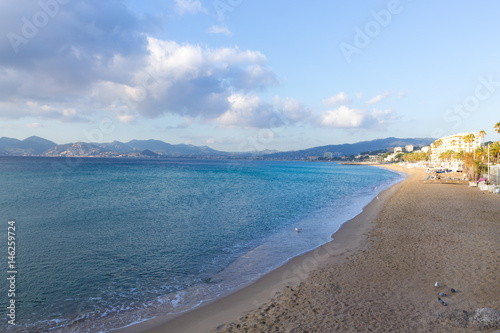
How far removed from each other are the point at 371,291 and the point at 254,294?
3.33m

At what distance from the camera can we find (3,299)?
8438 millimetres

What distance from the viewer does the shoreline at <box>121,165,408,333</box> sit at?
22.5ft

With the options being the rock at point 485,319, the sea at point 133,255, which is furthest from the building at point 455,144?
the rock at point 485,319

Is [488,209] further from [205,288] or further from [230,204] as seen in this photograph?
[205,288]

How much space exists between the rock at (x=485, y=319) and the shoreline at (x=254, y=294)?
4.45 m

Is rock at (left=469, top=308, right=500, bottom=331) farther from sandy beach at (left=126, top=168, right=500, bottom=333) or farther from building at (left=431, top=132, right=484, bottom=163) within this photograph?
building at (left=431, top=132, right=484, bottom=163)

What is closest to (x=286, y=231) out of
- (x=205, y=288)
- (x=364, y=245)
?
(x=364, y=245)

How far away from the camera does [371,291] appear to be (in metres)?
8.07

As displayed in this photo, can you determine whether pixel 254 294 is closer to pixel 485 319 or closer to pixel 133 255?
pixel 485 319

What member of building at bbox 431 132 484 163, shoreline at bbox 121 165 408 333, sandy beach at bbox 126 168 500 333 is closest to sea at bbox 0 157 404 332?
shoreline at bbox 121 165 408 333

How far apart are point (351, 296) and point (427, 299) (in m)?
1.88

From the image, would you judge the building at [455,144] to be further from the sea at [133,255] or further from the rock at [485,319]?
the rock at [485,319]

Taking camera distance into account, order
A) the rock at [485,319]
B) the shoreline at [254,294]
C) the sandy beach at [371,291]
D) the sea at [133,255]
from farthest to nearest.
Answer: the sea at [133,255] → the shoreline at [254,294] → the sandy beach at [371,291] → the rock at [485,319]

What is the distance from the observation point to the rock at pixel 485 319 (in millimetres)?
5825
